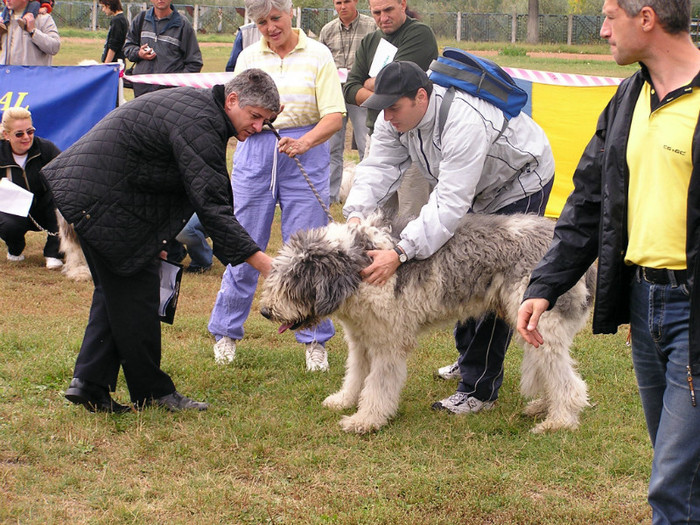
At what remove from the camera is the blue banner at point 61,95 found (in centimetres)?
930

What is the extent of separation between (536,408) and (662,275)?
2.51 meters

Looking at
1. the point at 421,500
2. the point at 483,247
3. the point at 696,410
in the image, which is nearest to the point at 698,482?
the point at 696,410

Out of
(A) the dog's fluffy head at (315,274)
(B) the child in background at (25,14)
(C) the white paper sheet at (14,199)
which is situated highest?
(B) the child in background at (25,14)

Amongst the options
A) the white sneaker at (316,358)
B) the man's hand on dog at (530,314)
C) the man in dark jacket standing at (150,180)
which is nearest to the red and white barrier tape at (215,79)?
the white sneaker at (316,358)

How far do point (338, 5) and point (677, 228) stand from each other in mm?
6677

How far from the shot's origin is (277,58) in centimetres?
530

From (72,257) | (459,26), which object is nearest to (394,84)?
(72,257)

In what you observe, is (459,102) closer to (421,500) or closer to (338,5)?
(421,500)

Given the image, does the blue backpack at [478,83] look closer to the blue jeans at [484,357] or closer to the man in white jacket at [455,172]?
the man in white jacket at [455,172]

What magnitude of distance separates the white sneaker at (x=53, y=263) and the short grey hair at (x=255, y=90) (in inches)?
184

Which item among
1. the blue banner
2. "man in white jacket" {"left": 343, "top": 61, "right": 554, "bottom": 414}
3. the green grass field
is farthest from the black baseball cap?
the blue banner

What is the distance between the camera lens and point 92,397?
457cm

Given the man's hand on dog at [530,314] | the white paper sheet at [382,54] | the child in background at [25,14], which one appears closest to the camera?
the man's hand on dog at [530,314]

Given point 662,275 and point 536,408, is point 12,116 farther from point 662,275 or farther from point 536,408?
point 662,275
